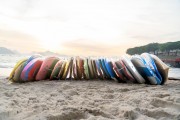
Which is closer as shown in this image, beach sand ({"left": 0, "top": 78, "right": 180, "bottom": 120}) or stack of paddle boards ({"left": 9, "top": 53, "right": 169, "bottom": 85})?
beach sand ({"left": 0, "top": 78, "right": 180, "bottom": 120})

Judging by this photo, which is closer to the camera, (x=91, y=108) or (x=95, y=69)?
(x=91, y=108)

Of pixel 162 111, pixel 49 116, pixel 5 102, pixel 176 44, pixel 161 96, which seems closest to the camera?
pixel 49 116

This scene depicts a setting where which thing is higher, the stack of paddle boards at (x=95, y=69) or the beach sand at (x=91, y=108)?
the stack of paddle boards at (x=95, y=69)

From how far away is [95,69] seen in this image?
470cm

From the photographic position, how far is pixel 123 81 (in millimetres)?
4414

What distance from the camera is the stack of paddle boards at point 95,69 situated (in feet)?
14.0

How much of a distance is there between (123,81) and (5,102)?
2.47 m

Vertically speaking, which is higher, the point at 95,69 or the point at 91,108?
the point at 95,69

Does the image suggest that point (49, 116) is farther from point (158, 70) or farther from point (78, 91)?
point (158, 70)

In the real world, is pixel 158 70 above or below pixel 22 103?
above

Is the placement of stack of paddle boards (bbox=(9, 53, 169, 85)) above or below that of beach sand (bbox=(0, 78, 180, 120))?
above

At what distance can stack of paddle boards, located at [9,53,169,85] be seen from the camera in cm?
425

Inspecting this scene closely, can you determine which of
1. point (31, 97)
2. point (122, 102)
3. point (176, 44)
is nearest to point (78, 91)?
point (31, 97)

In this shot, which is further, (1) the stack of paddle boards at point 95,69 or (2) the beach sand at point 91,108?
(1) the stack of paddle boards at point 95,69
